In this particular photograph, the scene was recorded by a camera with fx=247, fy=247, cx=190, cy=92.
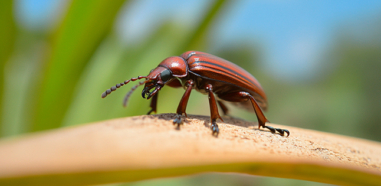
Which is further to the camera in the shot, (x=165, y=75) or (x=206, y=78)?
(x=206, y=78)

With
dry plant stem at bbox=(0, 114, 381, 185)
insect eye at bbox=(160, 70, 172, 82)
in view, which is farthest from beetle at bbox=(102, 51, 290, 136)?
dry plant stem at bbox=(0, 114, 381, 185)

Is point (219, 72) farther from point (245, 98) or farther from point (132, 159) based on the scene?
point (132, 159)

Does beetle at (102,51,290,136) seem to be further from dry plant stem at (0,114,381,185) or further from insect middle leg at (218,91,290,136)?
dry plant stem at (0,114,381,185)

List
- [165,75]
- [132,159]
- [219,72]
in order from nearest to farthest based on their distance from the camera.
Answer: [132,159], [165,75], [219,72]

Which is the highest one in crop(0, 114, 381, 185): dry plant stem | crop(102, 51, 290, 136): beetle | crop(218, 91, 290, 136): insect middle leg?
crop(102, 51, 290, 136): beetle

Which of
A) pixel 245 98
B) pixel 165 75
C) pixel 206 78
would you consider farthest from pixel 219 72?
pixel 165 75

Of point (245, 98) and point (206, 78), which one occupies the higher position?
point (206, 78)

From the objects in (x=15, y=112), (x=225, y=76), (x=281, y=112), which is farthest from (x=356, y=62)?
(x=15, y=112)

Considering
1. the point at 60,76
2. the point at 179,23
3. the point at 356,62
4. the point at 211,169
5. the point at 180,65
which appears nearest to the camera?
the point at 211,169

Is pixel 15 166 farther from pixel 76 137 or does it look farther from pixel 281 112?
pixel 281 112

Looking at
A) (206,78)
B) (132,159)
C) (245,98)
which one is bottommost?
(132,159)

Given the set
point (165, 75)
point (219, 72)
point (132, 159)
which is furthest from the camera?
point (219, 72)
